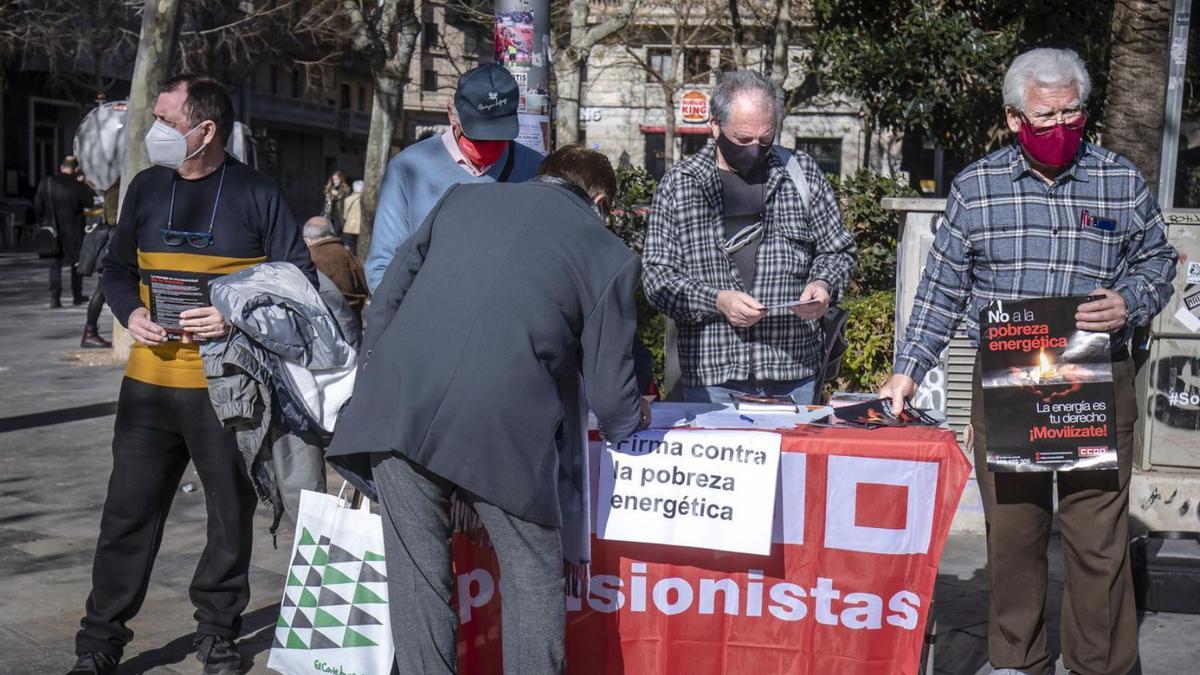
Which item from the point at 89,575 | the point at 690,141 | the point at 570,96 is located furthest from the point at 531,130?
the point at 690,141

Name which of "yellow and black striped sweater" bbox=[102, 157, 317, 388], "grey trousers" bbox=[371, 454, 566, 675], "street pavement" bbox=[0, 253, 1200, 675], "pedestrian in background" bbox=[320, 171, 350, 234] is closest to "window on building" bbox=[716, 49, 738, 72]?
"pedestrian in background" bbox=[320, 171, 350, 234]

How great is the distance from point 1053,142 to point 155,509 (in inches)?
120

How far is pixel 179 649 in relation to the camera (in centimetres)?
469

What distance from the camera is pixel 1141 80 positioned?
21.6 feet

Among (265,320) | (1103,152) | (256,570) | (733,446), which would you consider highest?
(1103,152)

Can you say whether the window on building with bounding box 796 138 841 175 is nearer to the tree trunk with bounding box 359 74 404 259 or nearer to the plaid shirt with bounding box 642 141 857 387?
the tree trunk with bounding box 359 74 404 259

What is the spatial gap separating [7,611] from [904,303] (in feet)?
13.9

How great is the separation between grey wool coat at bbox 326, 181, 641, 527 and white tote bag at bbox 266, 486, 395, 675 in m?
0.46

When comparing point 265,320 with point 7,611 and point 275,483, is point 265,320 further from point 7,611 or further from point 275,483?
point 7,611

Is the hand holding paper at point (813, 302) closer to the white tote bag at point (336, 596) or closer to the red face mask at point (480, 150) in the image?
the red face mask at point (480, 150)

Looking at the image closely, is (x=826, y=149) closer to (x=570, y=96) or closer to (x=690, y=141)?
(x=690, y=141)

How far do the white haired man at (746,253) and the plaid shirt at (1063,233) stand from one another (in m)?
0.63

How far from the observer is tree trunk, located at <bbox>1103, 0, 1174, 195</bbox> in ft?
21.4

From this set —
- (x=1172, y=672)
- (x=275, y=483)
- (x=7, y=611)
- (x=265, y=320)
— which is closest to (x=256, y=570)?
(x=7, y=611)
